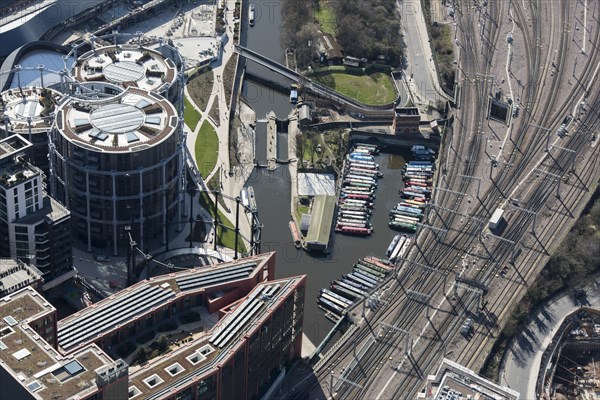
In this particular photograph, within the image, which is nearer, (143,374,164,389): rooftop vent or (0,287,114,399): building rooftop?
(0,287,114,399): building rooftop

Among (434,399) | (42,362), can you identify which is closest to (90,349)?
(42,362)

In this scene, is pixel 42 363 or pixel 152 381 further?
pixel 152 381

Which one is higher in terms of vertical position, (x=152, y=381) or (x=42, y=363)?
(x=42, y=363)

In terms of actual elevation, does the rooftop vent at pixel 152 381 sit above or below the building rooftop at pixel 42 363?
below

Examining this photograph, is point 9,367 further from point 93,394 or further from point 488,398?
point 488,398

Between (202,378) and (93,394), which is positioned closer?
(93,394)

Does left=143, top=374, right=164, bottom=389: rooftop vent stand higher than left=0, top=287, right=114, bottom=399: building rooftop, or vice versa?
left=0, top=287, right=114, bottom=399: building rooftop

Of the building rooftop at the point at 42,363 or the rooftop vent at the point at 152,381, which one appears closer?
the building rooftop at the point at 42,363

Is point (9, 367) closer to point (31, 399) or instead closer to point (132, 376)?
point (31, 399)
